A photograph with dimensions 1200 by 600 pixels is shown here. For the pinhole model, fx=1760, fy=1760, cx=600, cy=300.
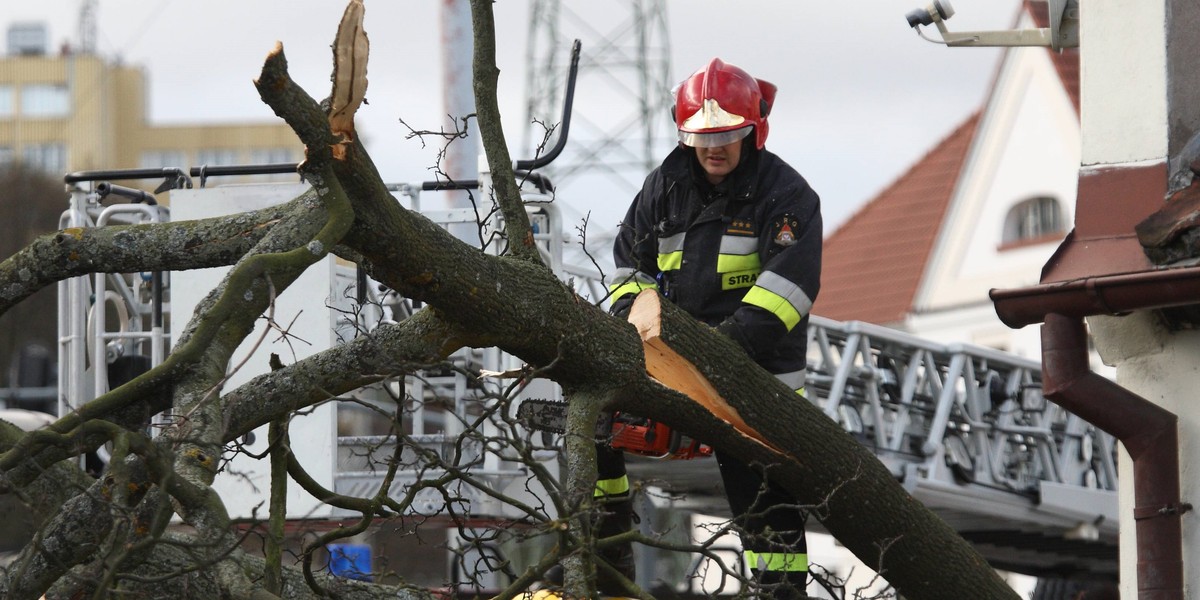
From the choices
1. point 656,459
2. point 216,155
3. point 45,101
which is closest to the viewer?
point 656,459

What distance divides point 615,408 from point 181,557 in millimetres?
1241

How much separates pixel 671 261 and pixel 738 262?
26 cm

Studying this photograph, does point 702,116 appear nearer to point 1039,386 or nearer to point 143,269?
point 143,269

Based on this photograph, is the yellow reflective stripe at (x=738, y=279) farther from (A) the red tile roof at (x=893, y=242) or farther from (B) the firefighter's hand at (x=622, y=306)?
(A) the red tile roof at (x=893, y=242)

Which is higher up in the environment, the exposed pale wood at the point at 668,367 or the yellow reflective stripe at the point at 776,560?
the exposed pale wood at the point at 668,367

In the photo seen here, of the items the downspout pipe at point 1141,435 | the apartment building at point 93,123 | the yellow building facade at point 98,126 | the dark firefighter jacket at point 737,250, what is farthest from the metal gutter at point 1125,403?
the yellow building facade at point 98,126

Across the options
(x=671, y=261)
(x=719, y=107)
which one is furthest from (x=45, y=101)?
(x=719, y=107)

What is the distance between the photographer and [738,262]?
215 inches

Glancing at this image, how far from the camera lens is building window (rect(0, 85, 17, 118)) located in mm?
65250

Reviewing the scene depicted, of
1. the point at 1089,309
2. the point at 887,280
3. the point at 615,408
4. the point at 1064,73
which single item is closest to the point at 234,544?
the point at 615,408

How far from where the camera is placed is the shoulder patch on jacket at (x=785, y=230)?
5246 millimetres

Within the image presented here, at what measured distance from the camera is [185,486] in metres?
3.61

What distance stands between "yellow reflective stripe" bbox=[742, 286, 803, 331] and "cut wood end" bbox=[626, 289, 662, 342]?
32 centimetres

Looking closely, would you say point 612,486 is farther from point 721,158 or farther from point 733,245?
point 721,158
